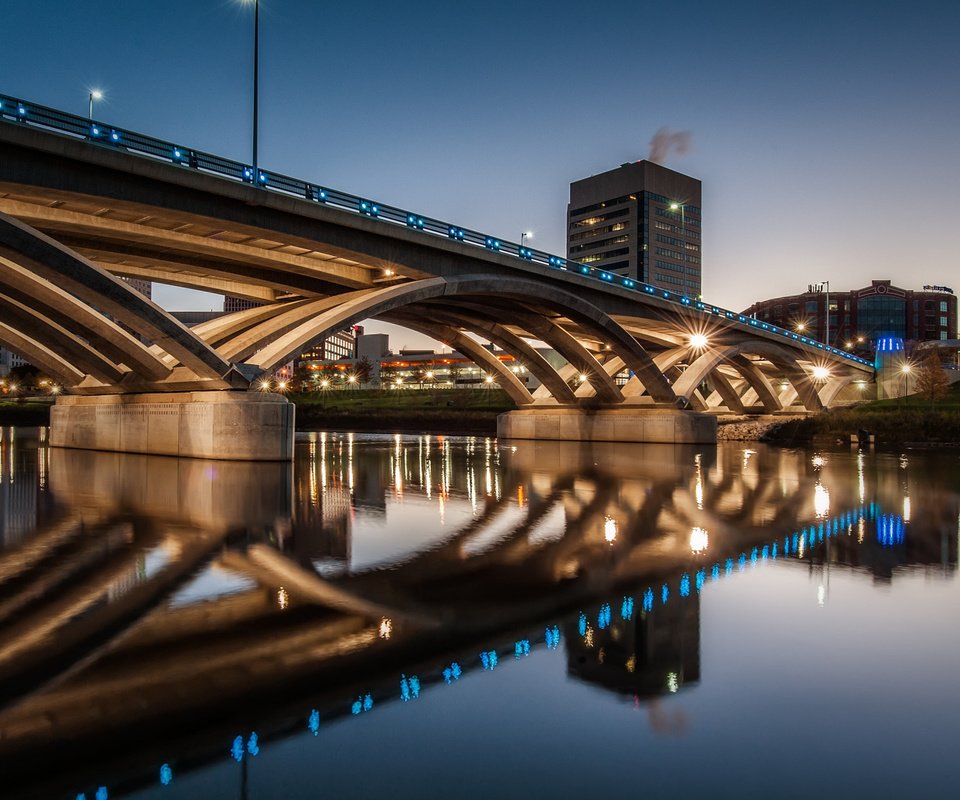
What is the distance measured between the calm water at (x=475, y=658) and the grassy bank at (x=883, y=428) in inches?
1489

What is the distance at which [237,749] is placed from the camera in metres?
3.81

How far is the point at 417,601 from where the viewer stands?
6969mm

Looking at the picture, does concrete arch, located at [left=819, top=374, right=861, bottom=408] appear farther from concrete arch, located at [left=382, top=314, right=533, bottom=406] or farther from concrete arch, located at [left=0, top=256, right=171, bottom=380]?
concrete arch, located at [left=0, top=256, right=171, bottom=380]

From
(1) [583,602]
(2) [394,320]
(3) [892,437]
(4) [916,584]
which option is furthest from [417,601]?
(3) [892,437]

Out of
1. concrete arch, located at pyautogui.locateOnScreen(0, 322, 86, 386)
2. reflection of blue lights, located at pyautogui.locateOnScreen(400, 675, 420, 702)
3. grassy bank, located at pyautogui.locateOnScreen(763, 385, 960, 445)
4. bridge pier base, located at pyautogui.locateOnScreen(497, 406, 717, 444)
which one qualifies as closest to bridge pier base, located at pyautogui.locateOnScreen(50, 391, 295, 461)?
concrete arch, located at pyautogui.locateOnScreen(0, 322, 86, 386)

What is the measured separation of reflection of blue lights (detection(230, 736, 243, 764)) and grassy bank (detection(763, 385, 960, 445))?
48.9m

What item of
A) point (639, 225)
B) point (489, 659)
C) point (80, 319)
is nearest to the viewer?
point (489, 659)

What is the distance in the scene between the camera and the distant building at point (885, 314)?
146 metres

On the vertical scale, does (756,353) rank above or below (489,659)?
above

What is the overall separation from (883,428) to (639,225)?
11570 centimetres

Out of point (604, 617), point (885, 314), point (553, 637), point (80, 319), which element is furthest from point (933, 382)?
point (885, 314)

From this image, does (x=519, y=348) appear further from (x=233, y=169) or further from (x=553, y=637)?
(x=553, y=637)

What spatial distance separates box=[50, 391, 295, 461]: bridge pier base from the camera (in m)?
26.4

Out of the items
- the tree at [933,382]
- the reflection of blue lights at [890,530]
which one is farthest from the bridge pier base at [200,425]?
the tree at [933,382]
